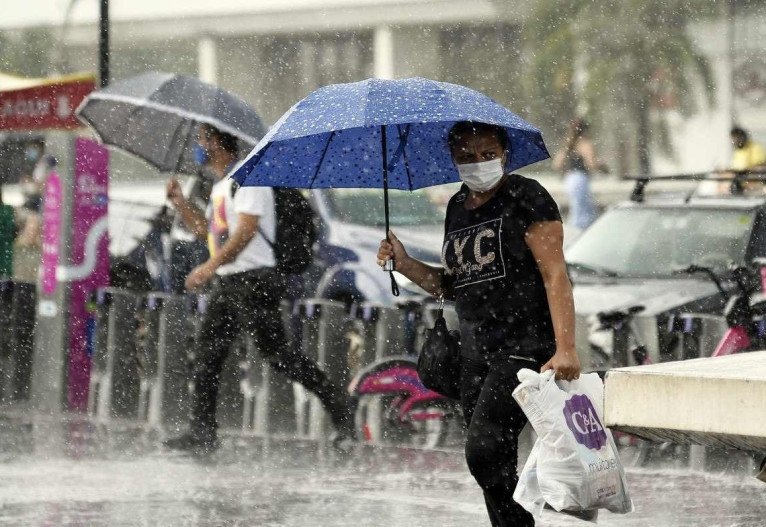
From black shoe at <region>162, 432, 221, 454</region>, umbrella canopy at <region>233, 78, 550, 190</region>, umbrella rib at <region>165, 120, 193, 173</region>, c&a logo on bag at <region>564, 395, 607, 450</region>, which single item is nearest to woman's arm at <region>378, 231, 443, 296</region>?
umbrella canopy at <region>233, 78, 550, 190</region>

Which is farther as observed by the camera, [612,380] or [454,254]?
[454,254]

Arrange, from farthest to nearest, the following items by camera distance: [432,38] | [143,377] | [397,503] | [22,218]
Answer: [432,38] < [22,218] < [143,377] < [397,503]

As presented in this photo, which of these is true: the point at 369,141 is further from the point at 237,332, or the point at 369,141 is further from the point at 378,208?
the point at 378,208

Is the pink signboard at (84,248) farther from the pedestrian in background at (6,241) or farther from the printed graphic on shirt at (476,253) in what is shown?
the printed graphic on shirt at (476,253)

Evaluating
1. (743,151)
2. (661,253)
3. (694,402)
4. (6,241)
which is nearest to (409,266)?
(694,402)

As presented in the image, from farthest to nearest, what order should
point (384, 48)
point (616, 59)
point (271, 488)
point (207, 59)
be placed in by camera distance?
1. point (207, 59)
2. point (384, 48)
3. point (616, 59)
4. point (271, 488)

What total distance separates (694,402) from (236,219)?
6.58 metres

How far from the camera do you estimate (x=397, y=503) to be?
8.48m

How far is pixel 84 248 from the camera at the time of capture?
40.9 feet

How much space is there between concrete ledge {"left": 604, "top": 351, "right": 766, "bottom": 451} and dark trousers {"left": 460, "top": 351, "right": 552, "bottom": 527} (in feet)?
6.47

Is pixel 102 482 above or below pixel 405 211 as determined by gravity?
below

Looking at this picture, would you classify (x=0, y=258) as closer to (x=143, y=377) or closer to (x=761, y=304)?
(x=143, y=377)

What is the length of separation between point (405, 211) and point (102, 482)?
26.7ft

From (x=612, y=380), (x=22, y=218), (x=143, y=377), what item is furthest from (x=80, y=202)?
(x=22, y=218)
